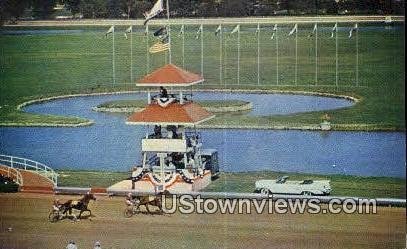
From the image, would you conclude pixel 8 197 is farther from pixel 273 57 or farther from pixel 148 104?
pixel 273 57

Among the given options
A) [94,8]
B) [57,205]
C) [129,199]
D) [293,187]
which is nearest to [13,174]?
[57,205]

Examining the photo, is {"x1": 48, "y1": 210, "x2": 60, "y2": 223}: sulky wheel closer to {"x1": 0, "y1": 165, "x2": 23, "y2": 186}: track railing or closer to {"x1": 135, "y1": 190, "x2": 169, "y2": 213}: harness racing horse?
{"x1": 0, "y1": 165, "x2": 23, "y2": 186}: track railing

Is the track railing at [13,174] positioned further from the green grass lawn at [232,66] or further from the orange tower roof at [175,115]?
the orange tower roof at [175,115]

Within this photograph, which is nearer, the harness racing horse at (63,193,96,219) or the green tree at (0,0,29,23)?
the harness racing horse at (63,193,96,219)

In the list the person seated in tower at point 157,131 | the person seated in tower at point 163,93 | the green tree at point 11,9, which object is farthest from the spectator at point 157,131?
the green tree at point 11,9

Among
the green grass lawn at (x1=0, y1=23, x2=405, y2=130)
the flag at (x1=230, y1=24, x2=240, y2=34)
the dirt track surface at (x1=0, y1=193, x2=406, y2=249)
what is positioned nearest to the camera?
the green grass lawn at (x1=0, y1=23, x2=405, y2=130)

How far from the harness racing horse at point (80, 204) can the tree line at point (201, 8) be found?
104 cm

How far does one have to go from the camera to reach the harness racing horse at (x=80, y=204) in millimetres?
5676

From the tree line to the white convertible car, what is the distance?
3.03 feet

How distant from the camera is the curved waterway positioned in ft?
17.6

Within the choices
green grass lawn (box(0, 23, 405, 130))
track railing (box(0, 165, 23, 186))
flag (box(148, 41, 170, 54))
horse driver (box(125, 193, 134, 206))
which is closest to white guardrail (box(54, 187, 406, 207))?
horse driver (box(125, 193, 134, 206))

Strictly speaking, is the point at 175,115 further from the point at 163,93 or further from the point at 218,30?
the point at 218,30

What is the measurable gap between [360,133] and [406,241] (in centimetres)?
63

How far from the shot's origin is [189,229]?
18.3 feet
